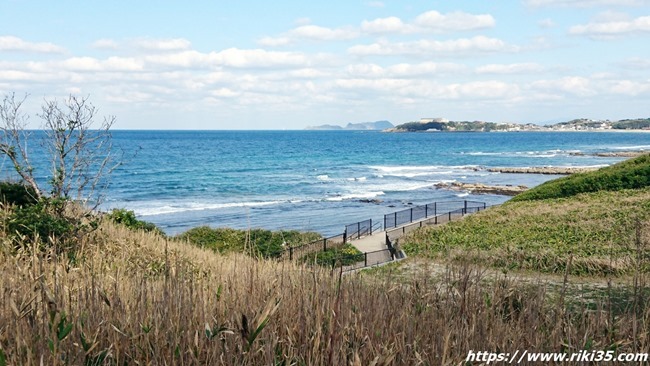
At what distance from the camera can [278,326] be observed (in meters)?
4.60

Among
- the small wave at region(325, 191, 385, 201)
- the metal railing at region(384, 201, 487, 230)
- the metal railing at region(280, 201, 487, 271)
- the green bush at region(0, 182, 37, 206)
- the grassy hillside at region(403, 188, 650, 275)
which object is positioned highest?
the green bush at region(0, 182, 37, 206)

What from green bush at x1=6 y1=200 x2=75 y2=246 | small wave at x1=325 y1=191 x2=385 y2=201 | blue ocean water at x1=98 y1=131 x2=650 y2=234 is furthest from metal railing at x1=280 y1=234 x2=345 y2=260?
small wave at x1=325 y1=191 x2=385 y2=201

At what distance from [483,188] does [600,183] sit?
90.4 ft

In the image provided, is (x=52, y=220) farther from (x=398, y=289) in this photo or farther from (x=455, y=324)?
(x=455, y=324)

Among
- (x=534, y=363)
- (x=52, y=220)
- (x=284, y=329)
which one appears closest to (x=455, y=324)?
(x=534, y=363)

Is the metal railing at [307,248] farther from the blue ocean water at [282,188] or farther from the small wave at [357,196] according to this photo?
the small wave at [357,196]

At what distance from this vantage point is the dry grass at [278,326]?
3.79 meters

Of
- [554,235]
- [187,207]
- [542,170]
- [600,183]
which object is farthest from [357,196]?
[554,235]

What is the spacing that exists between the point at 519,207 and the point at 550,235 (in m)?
9.16

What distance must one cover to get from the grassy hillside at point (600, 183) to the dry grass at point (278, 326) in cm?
3125

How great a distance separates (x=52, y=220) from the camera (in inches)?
547

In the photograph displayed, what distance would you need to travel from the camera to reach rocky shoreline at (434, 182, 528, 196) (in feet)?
193

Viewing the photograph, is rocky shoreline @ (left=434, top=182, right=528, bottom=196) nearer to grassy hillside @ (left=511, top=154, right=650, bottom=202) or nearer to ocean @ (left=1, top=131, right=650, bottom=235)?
ocean @ (left=1, top=131, right=650, bottom=235)

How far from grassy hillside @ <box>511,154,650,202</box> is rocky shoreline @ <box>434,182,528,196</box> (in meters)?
21.3
